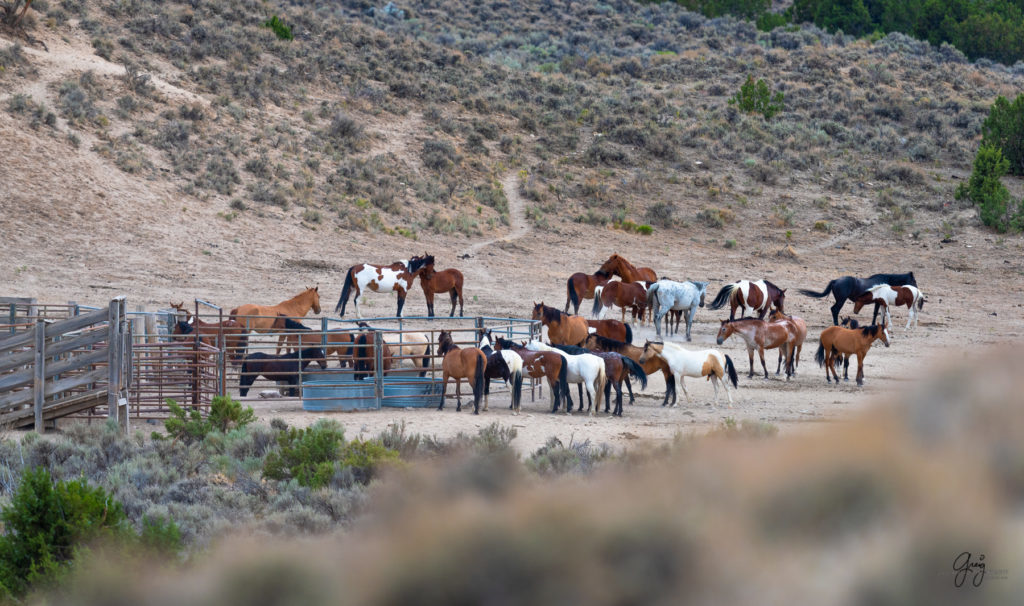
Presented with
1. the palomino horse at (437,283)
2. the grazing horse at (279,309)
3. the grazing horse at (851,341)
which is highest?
the palomino horse at (437,283)

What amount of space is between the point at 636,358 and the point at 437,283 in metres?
8.81

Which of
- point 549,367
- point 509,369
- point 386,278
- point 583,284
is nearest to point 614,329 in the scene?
point 549,367

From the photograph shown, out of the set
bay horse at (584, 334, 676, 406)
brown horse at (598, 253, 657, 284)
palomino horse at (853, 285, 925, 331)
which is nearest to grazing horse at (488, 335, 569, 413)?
bay horse at (584, 334, 676, 406)

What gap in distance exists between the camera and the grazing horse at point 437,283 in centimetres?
2289

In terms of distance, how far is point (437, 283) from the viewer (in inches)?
905

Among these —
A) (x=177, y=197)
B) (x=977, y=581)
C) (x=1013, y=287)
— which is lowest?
(x=977, y=581)

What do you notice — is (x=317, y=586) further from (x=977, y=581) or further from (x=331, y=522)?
(x=331, y=522)

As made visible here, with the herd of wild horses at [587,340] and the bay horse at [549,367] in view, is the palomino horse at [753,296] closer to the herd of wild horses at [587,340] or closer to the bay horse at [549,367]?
the herd of wild horses at [587,340]

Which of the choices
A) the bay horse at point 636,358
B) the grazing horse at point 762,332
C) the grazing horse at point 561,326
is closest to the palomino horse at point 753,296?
the grazing horse at point 762,332

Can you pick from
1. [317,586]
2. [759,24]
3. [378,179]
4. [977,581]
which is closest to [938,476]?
[977,581]

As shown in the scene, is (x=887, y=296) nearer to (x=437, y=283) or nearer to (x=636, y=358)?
(x=636, y=358)

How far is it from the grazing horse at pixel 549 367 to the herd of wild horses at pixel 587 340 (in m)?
0.02

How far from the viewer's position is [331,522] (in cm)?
737

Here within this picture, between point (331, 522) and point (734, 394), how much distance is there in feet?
32.6
